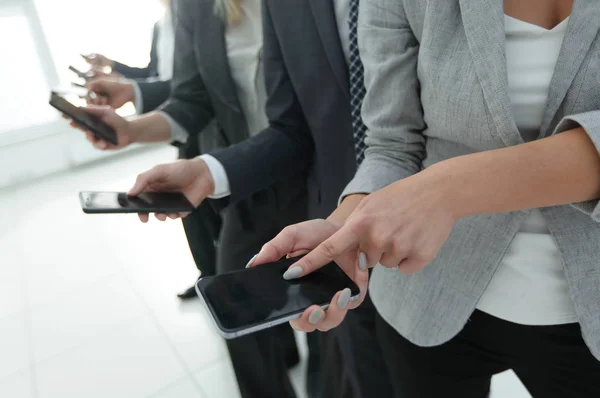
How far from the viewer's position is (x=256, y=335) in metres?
1.17

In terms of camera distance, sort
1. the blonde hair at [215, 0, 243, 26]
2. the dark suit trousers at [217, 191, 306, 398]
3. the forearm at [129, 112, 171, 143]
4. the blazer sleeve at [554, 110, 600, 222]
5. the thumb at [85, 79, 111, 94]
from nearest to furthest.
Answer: the blazer sleeve at [554, 110, 600, 222]
the blonde hair at [215, 0, 243, 26]
the dark suit trousers at [217, 191, 306, 398]
the forearm at [129, 112, 171, 143]
the thumb at [85, 79, 111, 94]

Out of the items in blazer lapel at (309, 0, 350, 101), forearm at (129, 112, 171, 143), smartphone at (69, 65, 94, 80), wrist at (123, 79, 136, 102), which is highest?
blazer lapel at (309, 0, 350, 101)

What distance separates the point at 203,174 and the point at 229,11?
0.38 m

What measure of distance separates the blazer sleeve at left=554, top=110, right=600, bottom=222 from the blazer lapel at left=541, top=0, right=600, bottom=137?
0.03m

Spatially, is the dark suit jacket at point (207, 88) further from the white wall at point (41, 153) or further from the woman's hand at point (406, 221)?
the white wall at point (41, 153)

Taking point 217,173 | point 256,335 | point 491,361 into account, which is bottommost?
point 256,335

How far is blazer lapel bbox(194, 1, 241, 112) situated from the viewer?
100cm

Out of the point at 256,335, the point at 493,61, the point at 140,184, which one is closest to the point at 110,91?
the point at 140,184

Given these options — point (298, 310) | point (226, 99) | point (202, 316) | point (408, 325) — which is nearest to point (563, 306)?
point (408, 325)

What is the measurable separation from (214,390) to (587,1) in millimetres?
1424

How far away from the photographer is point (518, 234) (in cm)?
52

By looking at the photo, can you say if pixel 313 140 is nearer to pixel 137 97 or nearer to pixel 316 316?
pixel 316 316

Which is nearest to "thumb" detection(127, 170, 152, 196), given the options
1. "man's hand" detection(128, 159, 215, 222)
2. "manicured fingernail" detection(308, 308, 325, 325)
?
"man's hand" detection(128, 159, 215, 222)

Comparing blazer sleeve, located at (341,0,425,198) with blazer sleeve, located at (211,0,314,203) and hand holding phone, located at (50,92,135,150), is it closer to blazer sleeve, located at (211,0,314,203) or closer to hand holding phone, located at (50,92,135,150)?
blazer sleeve, located at (211,0,314,203)
